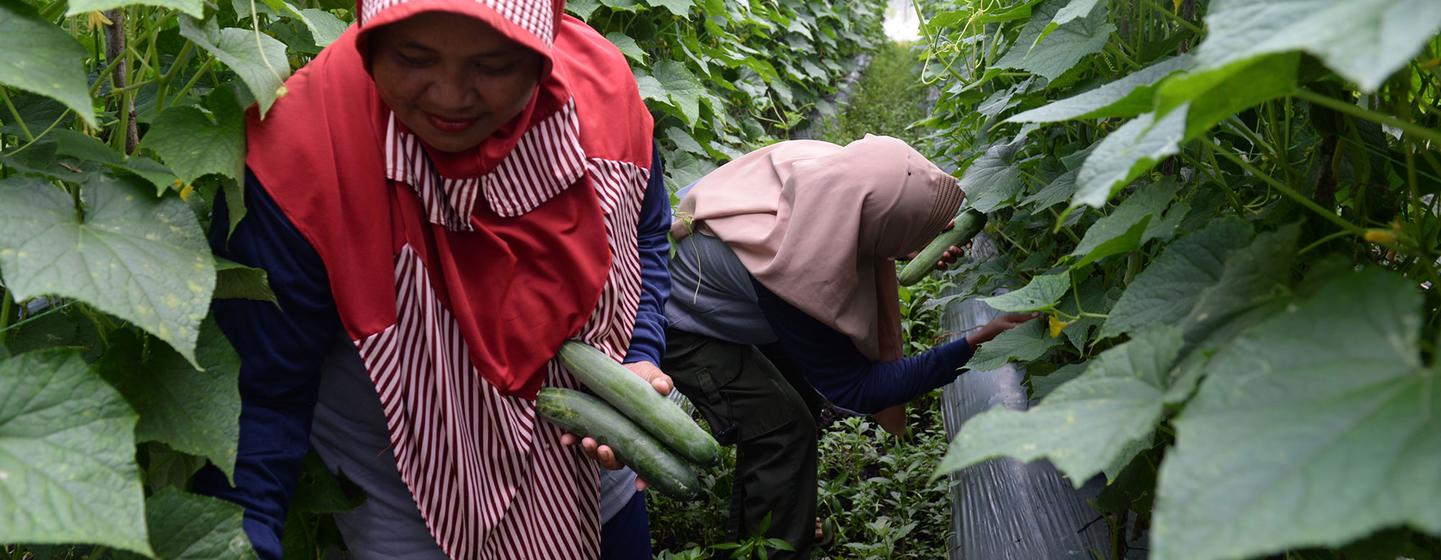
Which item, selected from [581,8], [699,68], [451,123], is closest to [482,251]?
[451,123]

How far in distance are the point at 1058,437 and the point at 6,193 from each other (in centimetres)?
107

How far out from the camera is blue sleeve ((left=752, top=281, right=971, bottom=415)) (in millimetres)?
2920

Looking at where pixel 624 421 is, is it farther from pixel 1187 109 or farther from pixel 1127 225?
pixel 1187 109

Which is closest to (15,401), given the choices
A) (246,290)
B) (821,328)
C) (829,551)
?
(246,290)

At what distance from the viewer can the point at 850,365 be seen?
9.89 feet

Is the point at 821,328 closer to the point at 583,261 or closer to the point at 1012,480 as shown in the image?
the point at 1012,480

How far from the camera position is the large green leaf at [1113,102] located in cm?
93

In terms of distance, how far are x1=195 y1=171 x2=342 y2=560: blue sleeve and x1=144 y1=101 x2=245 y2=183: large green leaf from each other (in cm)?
8

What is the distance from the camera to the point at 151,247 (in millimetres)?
1207

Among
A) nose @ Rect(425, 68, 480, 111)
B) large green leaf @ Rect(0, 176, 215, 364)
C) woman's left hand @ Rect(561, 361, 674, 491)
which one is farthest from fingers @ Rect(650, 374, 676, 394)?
large green leaf @ Rect(0, 176, 215, 364)

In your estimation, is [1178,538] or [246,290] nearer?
[1178,538]

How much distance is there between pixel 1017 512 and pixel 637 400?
48.3 inches

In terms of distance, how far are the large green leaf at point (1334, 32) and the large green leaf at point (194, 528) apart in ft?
3.61

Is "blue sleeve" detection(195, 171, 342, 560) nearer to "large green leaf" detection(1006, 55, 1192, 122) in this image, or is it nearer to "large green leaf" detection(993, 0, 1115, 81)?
"large green leaf" detection(1006, 55, 1192, 122)
